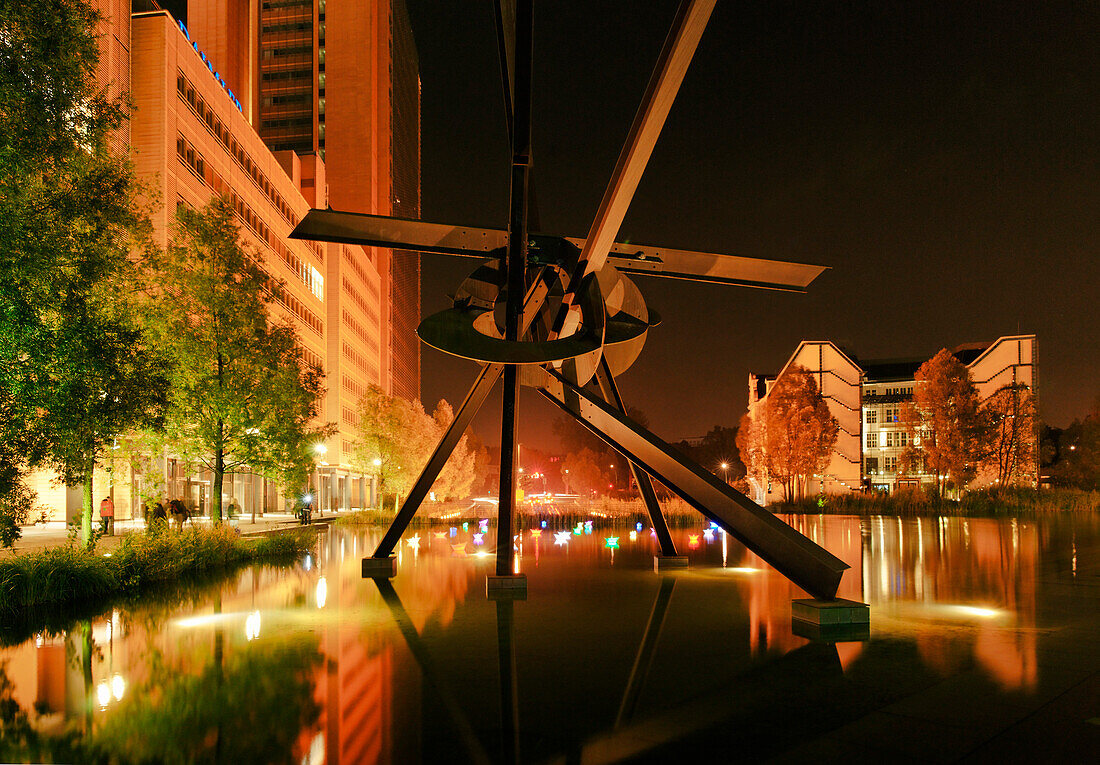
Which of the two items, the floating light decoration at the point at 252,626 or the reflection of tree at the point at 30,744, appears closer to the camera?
the reflection of tree at the point at 30,744

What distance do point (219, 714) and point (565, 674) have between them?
3.09 metres

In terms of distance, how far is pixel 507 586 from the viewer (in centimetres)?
1204

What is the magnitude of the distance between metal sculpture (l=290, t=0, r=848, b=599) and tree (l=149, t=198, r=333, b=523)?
339 inches

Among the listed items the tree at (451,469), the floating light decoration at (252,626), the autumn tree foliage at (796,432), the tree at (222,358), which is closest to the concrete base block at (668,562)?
the floating light decoration at (252,626)

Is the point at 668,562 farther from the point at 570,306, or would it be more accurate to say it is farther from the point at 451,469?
the point at 451,469

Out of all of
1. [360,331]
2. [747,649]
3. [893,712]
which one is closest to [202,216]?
[747,649]

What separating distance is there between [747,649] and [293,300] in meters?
55.2

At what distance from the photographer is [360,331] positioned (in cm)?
8075

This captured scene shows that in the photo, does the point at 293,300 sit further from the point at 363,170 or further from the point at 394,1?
the point at 394,1

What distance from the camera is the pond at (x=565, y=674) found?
5.22 metres

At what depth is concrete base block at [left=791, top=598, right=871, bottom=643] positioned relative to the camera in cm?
892

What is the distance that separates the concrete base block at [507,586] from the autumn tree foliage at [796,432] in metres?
42.2

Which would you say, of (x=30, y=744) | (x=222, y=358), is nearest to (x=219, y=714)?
(x=30, y=744)

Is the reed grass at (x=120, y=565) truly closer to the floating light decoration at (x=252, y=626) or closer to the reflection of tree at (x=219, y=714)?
the floating light decoration at (x=252, y=626)
